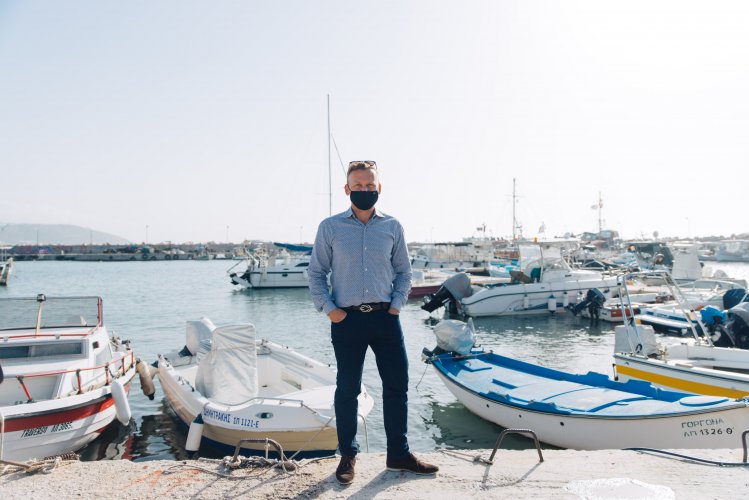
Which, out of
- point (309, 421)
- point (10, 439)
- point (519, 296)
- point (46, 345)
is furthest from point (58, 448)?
point (519, 296)

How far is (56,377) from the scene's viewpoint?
791cm

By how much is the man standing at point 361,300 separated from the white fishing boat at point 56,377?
534 cm

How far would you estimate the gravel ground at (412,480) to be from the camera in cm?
315

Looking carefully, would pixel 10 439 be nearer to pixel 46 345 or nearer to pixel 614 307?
pixel 46 345

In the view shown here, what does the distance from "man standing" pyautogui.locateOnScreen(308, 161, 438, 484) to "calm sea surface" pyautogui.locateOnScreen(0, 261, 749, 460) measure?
5.14m

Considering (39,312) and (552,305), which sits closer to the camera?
(39,312)

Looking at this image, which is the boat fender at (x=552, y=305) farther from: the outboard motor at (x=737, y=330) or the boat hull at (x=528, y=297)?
the outboard motor at (x=737, y=330)

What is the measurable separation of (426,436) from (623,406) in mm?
3458

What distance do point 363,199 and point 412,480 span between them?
1.88 meters

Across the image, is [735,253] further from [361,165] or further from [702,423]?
[361,165]

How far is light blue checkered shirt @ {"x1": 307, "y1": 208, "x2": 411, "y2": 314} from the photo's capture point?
350cm

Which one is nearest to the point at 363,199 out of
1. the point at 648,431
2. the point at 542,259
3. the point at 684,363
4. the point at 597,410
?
the point at 597,410

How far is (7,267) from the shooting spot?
62.5m

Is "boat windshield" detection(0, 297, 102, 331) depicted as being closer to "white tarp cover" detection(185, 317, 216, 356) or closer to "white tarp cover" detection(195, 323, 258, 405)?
"white tarp cover" detection(185, 317, 216, 356)
